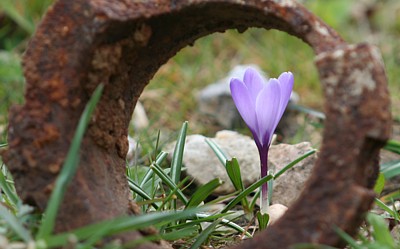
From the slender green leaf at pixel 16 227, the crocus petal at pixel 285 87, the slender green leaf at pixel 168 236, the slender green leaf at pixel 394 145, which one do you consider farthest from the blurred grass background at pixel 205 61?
the slender green leaf at pixel 16 227

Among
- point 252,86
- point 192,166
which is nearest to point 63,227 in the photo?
point 252,86

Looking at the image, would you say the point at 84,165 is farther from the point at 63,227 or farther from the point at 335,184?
the point at 335,184

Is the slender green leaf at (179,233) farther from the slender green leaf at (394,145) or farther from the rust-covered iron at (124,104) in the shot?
the slender green leaf at (394,145)

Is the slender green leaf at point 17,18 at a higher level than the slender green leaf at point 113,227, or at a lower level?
lower

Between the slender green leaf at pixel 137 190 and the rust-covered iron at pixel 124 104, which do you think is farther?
the slender green leaf at pixel 137 190

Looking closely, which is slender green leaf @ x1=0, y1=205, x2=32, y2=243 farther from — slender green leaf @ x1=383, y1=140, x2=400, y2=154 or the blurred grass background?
the blurred grass background
